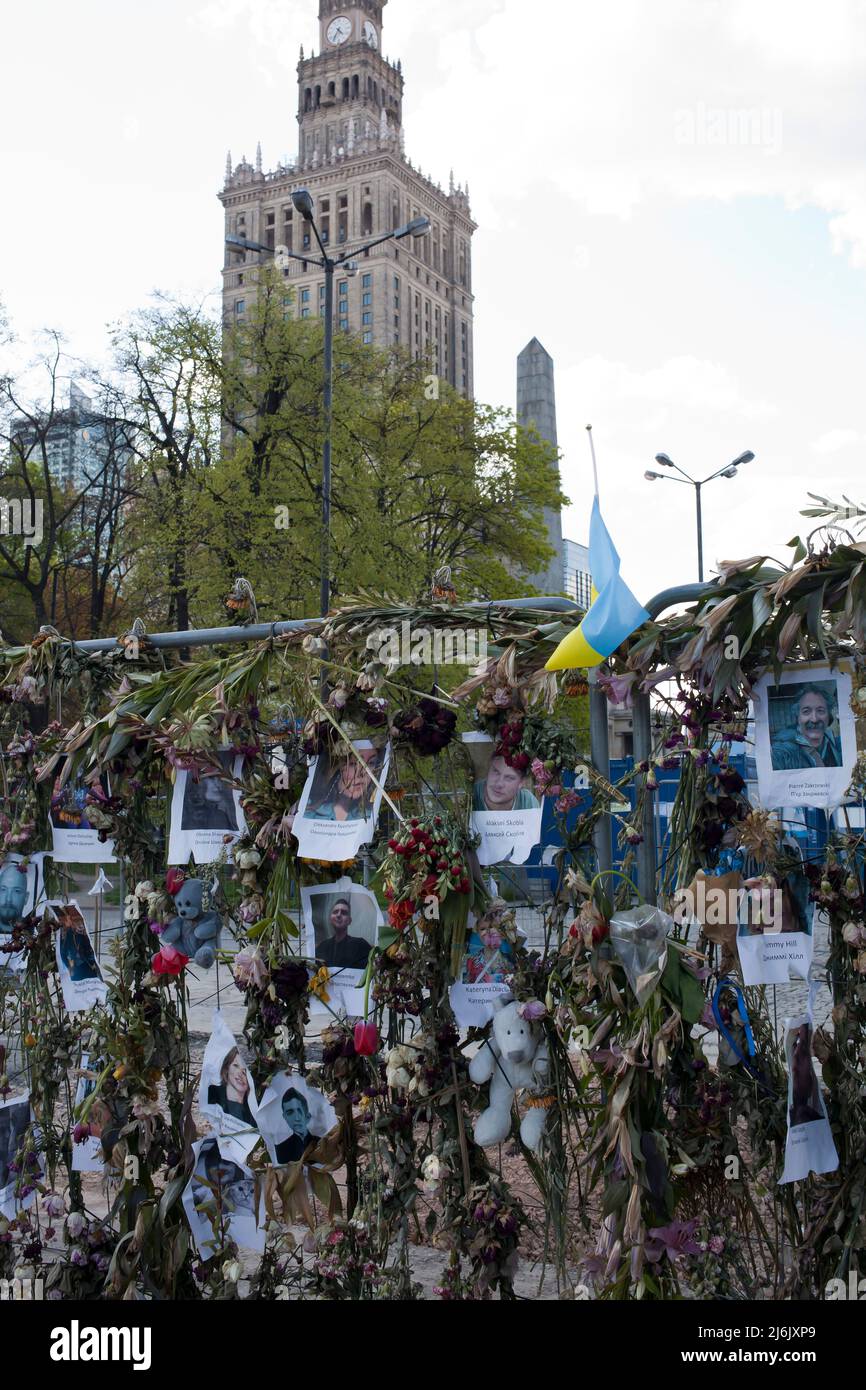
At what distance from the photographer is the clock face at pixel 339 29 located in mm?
106125

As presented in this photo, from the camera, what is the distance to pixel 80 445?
25156mm

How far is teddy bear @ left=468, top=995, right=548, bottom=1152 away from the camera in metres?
3.00

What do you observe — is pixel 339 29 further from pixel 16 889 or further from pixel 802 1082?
pixel 802 1082

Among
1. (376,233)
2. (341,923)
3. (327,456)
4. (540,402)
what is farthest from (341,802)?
(376,233)

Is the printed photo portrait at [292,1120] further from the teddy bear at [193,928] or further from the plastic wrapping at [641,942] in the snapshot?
the plastic wrapping at [641,942]

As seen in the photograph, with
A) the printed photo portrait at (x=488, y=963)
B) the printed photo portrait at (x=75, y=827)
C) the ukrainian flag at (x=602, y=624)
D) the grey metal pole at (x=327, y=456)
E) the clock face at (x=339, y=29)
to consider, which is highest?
the clock face at (x=339, y=29)

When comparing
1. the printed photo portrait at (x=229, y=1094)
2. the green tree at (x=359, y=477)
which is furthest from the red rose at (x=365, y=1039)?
the green tree at (x=359, y=477)

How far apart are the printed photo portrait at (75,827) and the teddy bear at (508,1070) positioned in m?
1.46

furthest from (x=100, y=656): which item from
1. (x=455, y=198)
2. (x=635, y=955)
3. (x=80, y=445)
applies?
(x=455, y=198)

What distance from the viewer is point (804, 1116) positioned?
287cm

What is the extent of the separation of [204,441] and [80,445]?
13.9 feet

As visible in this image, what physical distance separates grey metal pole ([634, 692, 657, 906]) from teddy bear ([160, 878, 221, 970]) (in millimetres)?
1339

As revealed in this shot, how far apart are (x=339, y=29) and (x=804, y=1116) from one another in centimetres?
12122

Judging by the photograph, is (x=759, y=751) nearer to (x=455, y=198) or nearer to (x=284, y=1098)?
(x=284, y=1098)
